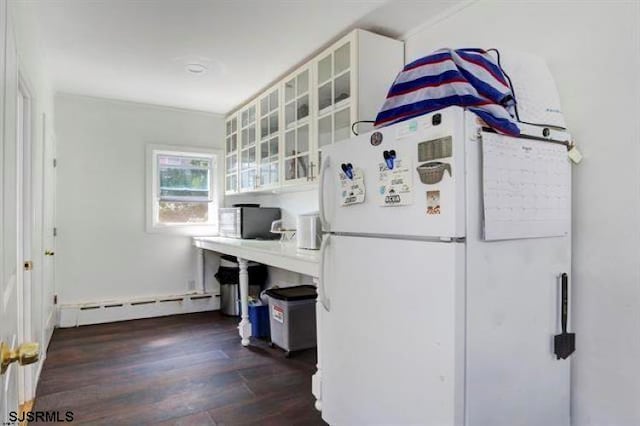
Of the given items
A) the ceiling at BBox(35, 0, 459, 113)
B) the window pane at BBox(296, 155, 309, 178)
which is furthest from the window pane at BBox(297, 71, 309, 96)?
the window pane at BBox(296, 155, 309, 178)

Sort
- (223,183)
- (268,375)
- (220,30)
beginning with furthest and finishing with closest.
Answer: (223,183)
(268,375)
(220,30)

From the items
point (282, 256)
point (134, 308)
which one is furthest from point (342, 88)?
point (134, 308)

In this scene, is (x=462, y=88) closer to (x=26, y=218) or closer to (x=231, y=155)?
(x=26, y=218)

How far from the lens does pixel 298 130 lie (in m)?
3.16

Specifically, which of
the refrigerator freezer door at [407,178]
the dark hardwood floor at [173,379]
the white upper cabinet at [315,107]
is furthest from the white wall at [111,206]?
the refrigerator freezer door at [407,178]

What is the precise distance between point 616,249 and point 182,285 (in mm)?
4203

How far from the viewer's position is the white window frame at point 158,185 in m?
4.49

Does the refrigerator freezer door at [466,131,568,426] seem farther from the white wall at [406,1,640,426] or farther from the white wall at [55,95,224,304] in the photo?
the white wall at [55,95,224,304]

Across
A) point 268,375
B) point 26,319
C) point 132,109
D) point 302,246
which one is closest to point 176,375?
point 268,375

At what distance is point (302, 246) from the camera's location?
2996 millimetres

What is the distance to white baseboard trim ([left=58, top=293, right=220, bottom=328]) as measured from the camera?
4.06 meters

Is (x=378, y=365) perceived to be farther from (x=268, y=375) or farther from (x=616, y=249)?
(x=268, y=375)

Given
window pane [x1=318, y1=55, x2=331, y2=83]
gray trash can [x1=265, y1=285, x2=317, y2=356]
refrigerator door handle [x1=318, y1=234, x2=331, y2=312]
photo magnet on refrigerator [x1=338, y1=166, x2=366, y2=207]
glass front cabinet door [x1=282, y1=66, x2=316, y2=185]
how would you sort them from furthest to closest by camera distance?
gray trash can [x1=265, y1=285, x2=317, y2=356] < glass front cabinet door [x1=282, y1=66, x2=316, y2=185] < window pane [x1=318, y1=55, x2=331, y2=83] < refrigerator door handle [x1=318, y1=234, x2=331, y2=312] < photo magnet on refrigerator [x1=338, y1=166, x2=366, y2=207]

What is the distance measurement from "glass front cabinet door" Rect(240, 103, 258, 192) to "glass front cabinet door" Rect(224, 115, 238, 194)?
184 millimetres
